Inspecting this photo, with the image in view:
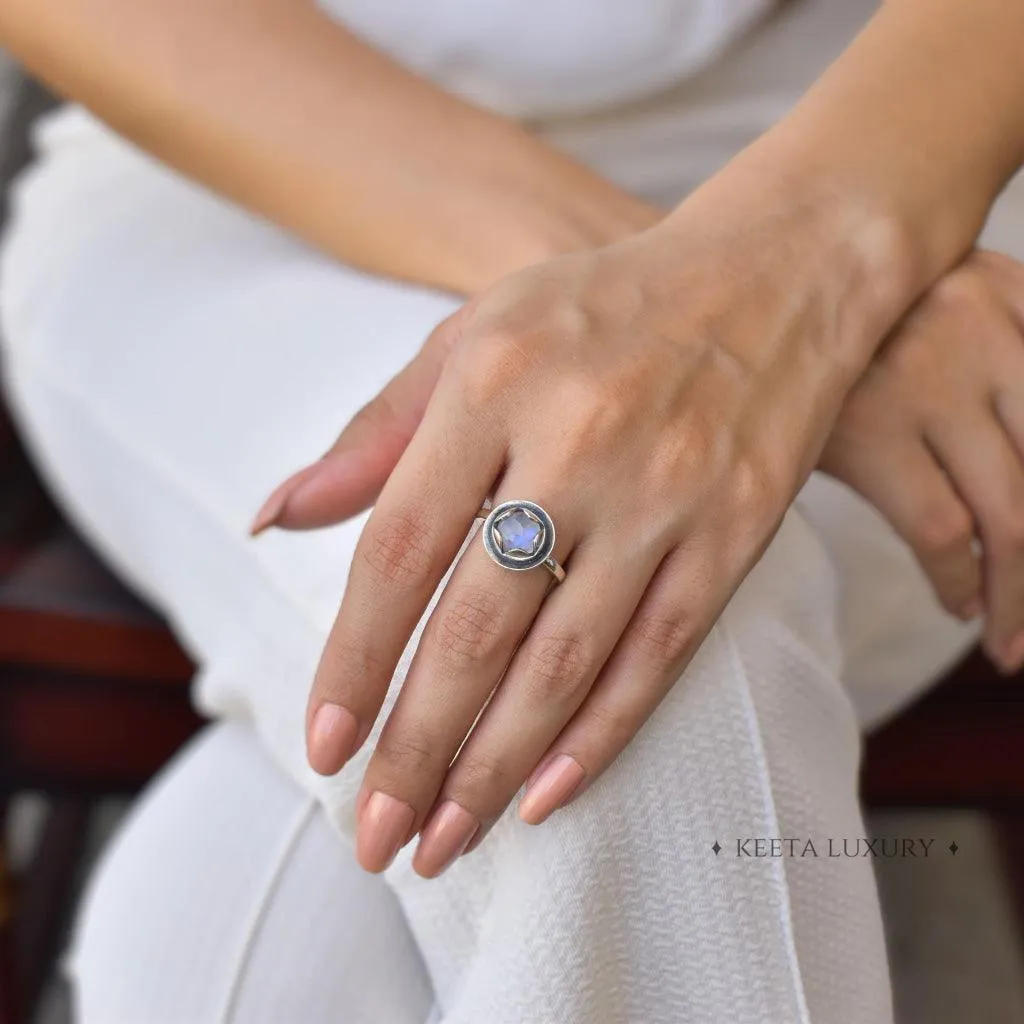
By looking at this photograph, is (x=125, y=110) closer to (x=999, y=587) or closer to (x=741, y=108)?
(x=741, y=108)

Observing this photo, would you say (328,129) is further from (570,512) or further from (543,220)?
(570,512)

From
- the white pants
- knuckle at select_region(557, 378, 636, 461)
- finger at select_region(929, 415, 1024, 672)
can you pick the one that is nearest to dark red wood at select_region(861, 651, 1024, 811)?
the white pants

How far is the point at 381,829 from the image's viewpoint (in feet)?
1.44

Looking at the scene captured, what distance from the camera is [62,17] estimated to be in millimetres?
616

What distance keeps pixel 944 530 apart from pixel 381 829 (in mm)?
300

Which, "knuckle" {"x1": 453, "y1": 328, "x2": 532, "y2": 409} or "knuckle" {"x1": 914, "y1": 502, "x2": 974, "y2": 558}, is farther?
"knuckle" {"x1": 914, "y1": 502, "x2": 974, "y2": 558}

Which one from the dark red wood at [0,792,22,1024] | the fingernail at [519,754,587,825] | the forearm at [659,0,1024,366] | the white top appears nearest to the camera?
the fingernail at [519,754,587,825]

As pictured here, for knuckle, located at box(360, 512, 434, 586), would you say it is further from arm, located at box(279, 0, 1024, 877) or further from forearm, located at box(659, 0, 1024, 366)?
forearm, located at box(659, 0, 1024, 366)

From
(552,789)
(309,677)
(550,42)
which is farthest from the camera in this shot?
(550,42)

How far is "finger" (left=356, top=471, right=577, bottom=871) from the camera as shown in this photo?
44cm

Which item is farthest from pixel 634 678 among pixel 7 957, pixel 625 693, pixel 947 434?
pixel 7 957

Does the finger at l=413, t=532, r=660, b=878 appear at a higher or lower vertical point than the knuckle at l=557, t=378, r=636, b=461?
lower

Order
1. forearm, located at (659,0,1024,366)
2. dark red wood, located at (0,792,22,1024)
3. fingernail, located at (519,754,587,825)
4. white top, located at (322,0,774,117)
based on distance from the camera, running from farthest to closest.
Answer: dark red wood, located at (0,792,22,1024), white top, located at (322,0,774,117), forearm, located at (659,0,1024,366), fingernail, located at (519,754,587,825)

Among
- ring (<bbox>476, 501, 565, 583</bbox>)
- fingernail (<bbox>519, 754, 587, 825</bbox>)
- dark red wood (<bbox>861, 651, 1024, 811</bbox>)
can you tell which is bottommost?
dark red wood (<bbox>861, 651, 1024, 811</bbox>)
